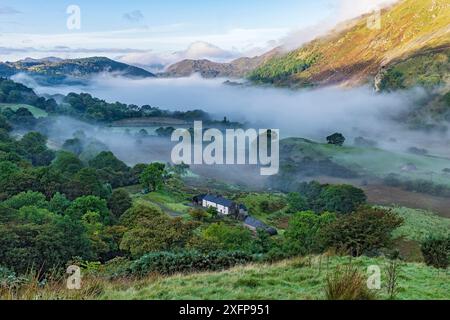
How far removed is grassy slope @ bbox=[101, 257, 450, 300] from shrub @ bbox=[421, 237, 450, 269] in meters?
3.65

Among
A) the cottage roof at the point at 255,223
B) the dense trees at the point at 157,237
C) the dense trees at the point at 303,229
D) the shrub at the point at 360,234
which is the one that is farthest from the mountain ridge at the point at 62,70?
the shrub at the point at 360,234

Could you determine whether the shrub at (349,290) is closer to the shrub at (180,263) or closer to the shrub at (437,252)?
the shrub at (180,263)

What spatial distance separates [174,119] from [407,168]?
312 ft

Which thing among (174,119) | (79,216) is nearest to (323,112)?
(174,119)

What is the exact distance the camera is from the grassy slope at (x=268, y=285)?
26.7 ft

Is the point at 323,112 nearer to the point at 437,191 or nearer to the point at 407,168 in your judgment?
the point at 407,168

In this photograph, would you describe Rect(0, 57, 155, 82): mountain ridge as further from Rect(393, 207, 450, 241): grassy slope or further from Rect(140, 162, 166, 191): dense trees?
Rect(393, 207, 450, 241): grassy slope

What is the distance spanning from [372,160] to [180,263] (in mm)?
88970

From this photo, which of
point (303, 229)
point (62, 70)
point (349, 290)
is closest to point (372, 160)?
point (303, 229)

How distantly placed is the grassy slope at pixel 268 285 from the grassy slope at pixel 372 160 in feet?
239

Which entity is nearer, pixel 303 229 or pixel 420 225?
pixel 303 229

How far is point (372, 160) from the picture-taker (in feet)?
312

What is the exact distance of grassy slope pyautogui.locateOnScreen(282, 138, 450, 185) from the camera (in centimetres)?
8391

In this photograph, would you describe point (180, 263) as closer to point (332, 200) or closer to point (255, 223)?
point (255, 223)
